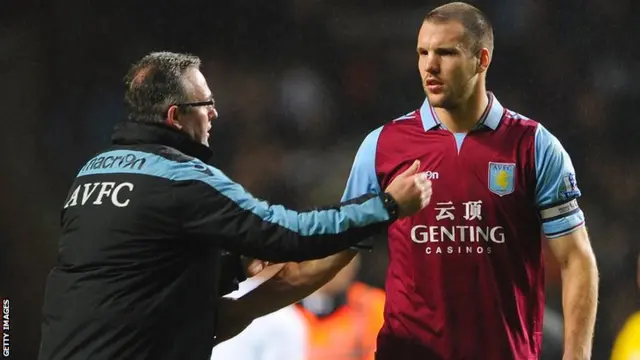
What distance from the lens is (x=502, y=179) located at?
1972 mm

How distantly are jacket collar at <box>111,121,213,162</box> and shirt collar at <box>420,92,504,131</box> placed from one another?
0.53m

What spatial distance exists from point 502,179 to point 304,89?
5.47ft

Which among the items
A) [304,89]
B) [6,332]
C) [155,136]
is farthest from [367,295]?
[155,136]

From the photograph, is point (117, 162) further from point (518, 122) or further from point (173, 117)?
point (518, 122)

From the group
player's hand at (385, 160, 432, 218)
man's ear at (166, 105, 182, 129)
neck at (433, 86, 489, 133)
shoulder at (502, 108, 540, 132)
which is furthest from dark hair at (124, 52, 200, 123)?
shoulder at (502, 108, 540, 132)

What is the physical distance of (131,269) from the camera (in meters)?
1.76

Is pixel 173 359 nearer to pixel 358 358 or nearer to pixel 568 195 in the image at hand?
pixel 568 195

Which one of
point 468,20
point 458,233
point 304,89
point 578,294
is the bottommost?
point 578,294

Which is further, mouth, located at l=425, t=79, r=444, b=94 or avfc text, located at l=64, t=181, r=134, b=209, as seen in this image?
mouth, located at l=425, t=79, r=444, b=94

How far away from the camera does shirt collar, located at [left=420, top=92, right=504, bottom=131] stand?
6.65 ft

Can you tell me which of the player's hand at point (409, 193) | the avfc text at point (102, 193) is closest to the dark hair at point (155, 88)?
the avfc text at point (102, 193)

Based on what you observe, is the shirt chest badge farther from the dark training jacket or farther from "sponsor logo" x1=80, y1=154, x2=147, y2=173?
"sponsor logo" x1=80, y1=154, x2=147, y2=173

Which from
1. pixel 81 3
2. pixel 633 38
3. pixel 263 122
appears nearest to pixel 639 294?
pixel 633 38

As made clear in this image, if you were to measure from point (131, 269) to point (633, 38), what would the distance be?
2.54 meters
